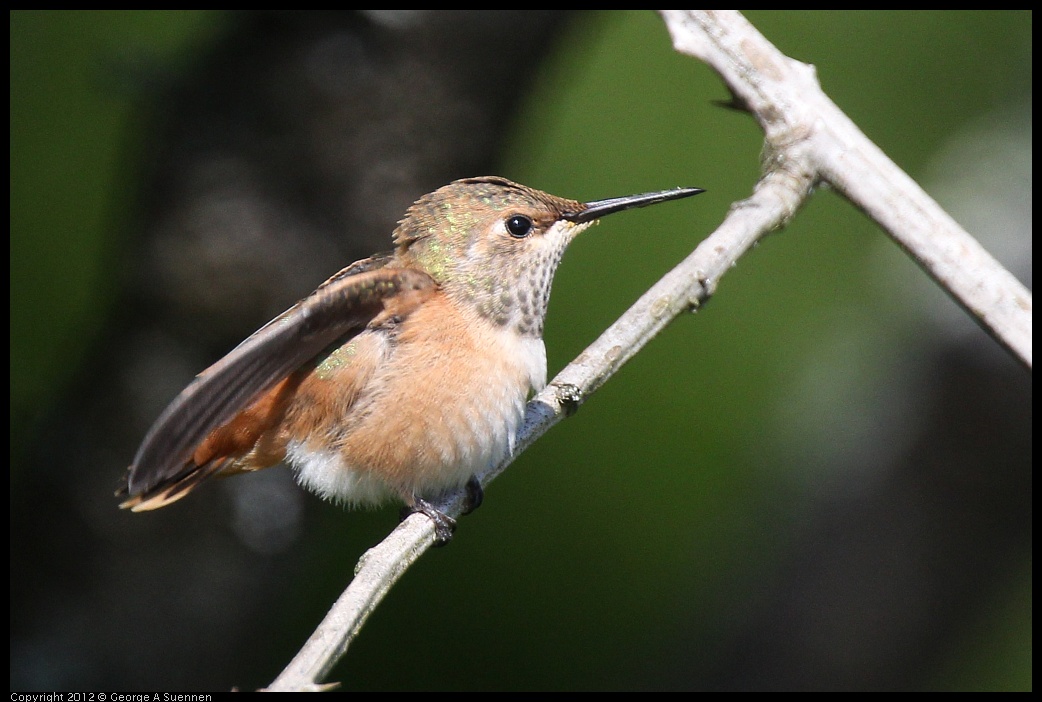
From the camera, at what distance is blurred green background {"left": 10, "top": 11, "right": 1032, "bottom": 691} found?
3793 millimetres

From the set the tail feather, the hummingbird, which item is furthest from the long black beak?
the tail feather

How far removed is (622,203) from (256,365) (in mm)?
943

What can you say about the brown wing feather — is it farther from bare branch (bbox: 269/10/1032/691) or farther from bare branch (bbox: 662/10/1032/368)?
bare branch (bbox: 662/10/1032/368)

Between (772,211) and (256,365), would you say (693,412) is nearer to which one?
(772,211)

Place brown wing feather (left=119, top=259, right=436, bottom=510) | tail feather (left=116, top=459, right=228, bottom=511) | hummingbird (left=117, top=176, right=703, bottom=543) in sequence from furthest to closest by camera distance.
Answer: tail feather (left=116, top=459, right=228, bottom=511)
hummingbird (left=117, top=176, right=703, bottom=543)
brown wing feather (left=119, top=259, right=436, bottom=510)

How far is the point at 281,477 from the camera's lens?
3.53 m

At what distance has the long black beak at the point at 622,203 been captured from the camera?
7.66 ft

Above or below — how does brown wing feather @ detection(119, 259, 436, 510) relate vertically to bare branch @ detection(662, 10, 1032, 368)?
below

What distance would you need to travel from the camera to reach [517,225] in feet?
8.04

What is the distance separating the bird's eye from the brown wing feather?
0.25 metres

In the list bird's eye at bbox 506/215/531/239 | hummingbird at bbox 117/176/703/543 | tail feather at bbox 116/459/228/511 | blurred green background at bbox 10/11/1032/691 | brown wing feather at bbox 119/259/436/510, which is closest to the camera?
brown wing feather at bbox 119/259/436/510

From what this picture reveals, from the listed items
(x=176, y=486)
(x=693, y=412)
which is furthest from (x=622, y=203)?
(x=693, y=412)

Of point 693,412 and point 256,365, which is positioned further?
point 693,412

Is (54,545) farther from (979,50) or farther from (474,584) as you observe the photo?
(979,50)
